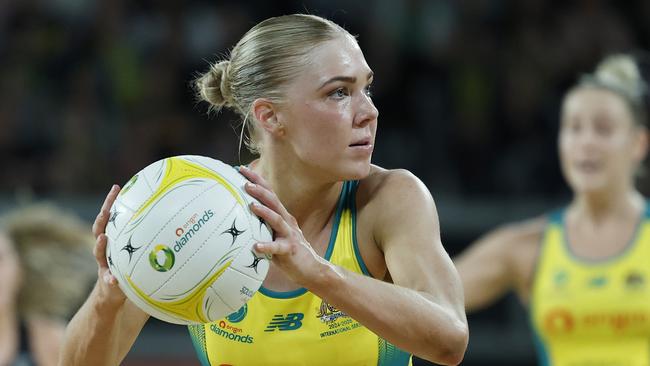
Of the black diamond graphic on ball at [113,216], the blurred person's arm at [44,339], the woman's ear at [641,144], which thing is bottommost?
the blurred person's arm at [44,339]

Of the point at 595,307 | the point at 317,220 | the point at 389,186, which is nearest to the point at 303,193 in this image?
the point at 317,220

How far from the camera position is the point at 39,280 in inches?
236

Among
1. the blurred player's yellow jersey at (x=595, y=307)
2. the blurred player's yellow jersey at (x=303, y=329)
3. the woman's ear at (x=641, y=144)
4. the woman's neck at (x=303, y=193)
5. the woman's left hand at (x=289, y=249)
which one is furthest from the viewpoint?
the woman's ear at (x=641, y=144)

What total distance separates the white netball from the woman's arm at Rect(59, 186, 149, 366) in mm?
284

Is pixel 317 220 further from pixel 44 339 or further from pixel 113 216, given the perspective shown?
pixel 44 339

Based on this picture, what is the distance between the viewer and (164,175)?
3.02 meters

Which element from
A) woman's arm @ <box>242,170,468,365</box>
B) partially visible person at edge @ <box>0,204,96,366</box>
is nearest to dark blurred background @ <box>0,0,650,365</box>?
partially visible person at edge @ <box>0,204,96,366</box>

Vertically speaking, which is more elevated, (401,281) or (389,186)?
(389,186)

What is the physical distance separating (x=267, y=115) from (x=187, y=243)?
2.12 ft

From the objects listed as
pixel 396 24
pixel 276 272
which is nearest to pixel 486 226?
pixel 396 24

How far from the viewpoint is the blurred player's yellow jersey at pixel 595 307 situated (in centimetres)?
551

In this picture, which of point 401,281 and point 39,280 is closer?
point 401,281

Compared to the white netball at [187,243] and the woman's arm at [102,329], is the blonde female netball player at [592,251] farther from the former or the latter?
the white netball at [187,243]

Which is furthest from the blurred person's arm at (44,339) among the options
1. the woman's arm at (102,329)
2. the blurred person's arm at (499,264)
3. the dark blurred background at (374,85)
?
the woman's arm at (102,329)
